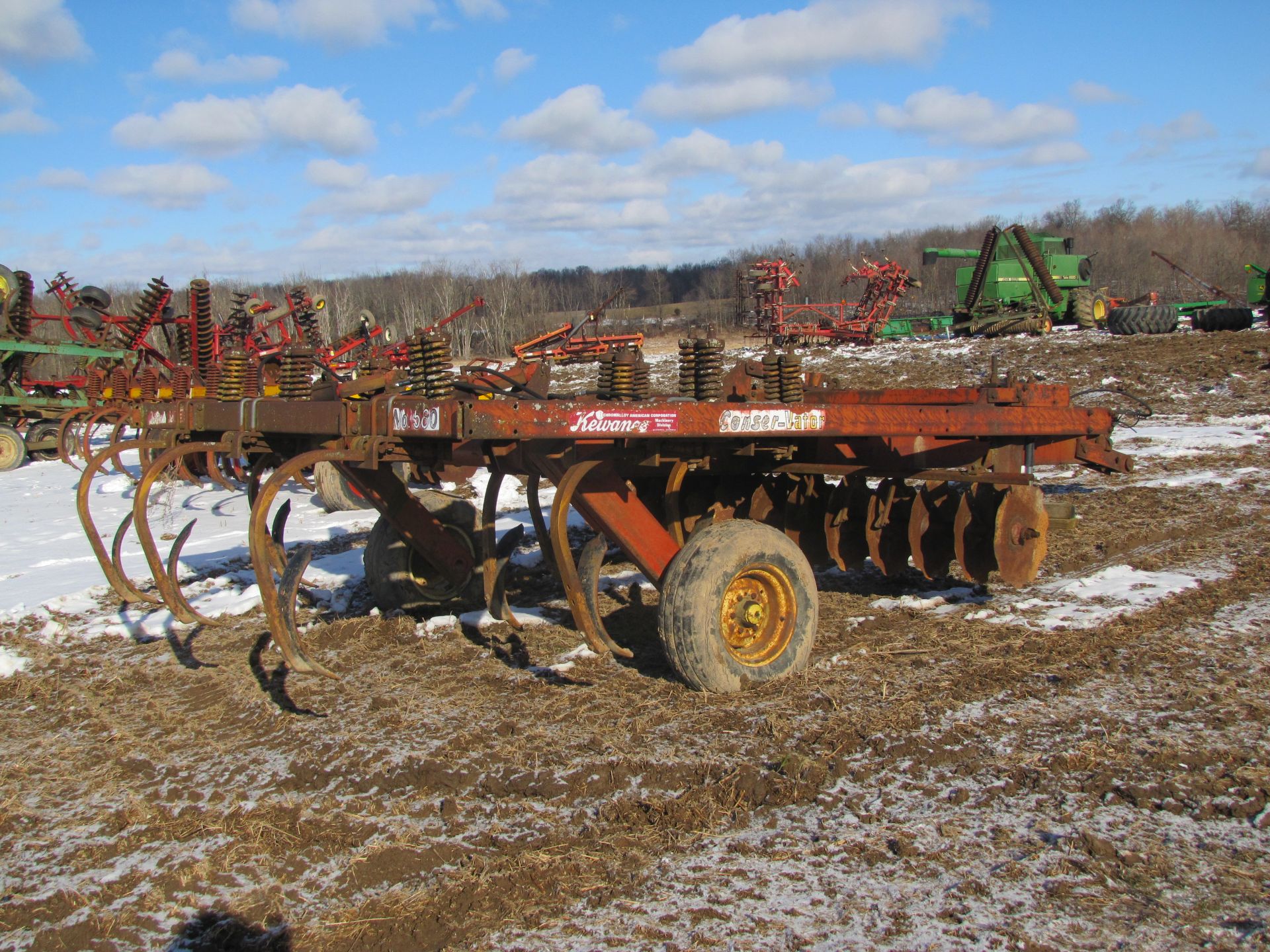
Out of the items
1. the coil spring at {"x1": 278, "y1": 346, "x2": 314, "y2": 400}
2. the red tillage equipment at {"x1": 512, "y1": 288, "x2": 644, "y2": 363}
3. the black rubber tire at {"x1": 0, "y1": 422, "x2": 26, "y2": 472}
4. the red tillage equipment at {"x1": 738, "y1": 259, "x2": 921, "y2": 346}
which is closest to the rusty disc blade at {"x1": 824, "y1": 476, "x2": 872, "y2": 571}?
the coil spring at {"x1": 278, "y1": 346, "x2": 314, "y2": 400}

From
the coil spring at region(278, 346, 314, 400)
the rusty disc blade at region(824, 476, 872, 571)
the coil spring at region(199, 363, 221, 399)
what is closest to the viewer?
the coil spring at region(278, 346, 314, 400)

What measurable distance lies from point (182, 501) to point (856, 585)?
802 cm

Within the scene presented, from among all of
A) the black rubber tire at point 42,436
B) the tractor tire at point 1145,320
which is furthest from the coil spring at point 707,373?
the tractor tire at point 1145,320

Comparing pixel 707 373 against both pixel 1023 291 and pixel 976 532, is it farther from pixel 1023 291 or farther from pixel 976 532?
pixel 1023 291

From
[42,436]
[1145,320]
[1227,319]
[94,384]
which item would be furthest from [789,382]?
[1227,319]

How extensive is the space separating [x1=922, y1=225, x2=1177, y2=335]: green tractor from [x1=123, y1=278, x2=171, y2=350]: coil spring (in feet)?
53.5

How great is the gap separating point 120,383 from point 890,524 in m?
11.2

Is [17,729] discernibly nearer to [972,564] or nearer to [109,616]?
[109,616]

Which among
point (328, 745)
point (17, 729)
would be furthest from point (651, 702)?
point (17, 729)

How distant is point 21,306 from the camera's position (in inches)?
619

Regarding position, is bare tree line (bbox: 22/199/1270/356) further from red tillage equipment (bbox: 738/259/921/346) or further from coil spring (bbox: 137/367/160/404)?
coil spring (bbox: 137/367/160/404)

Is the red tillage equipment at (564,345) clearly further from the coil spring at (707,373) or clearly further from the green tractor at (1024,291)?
the coil spring at (707,373)

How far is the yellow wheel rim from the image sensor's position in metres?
4.33

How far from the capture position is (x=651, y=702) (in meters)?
4.13
